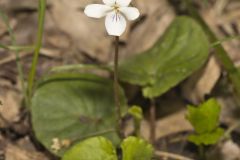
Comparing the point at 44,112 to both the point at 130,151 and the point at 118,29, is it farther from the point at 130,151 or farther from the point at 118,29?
the point at 118,29

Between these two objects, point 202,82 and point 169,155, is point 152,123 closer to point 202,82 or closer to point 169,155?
point 169,155

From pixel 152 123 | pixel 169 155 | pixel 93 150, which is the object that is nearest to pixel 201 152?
pixel 169 155

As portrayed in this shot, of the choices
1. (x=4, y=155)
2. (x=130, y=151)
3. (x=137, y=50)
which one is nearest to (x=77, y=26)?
(x=137, y=50)

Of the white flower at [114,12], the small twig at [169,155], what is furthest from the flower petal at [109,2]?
the small twig at [169,155]

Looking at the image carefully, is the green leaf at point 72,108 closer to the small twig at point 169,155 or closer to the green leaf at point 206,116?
the small twig at point 169,155

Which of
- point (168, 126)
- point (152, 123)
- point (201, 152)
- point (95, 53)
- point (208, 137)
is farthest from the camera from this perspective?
point (95, 53)

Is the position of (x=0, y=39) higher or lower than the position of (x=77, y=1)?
lower
